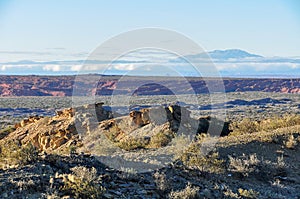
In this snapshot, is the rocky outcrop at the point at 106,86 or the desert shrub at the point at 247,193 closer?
the desert shrub at the point at 247,193

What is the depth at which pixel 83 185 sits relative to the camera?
8195mm

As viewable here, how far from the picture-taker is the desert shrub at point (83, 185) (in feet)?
26.6

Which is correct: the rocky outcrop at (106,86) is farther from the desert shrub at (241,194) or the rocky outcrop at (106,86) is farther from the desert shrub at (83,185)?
the desert shrub at (83,185)

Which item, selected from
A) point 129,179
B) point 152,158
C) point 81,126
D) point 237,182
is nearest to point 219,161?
point 237,182

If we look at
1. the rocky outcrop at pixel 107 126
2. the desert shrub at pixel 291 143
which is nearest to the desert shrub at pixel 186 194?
the desert shrub at pixel 291 143

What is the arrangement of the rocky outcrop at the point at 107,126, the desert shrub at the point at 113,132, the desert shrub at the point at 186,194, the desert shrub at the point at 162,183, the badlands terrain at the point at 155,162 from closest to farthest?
the badlands terrain at the point at 155,162, the desert shrub at the point at 186,194, the desert shrub at the point at 162,183, the desert shrub at the point at 113,132, the rocky outcrop at the point at 107,126

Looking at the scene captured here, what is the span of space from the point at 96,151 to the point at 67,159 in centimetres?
286

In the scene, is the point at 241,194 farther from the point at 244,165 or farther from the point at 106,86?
the point at 106,86

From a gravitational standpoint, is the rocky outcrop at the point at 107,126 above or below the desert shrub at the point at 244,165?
above

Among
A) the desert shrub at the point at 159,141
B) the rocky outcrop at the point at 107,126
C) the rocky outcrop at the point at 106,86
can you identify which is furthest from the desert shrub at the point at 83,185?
the rocky outcrop at the point at 106,86

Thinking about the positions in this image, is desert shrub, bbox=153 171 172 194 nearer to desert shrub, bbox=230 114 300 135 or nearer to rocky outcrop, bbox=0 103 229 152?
rocky outcrop, bbox=0 103 229 152

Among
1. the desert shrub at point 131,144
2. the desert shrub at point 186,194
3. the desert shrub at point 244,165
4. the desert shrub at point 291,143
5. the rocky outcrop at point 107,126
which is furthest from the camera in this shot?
the rocky outcrop at point 107,126

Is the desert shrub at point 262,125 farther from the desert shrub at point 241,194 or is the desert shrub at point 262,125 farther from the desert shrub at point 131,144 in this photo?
the desert shrub at point 241,194

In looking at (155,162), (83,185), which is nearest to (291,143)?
(155,162)
